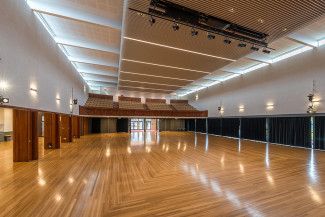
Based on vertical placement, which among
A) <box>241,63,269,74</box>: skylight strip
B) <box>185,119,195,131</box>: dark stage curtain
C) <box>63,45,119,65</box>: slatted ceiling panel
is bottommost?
<box>185,119,195,131</box>: dark stage curtain

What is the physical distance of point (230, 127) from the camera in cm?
1633

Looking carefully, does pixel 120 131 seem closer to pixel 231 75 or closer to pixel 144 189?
pixel 231 75

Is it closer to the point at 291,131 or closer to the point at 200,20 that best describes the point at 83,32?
the point at 200,20

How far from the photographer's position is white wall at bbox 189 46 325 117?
352 inches

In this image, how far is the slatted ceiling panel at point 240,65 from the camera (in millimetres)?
11664

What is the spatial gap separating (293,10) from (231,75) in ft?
35.0

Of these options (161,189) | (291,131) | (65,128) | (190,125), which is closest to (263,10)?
(161,189)

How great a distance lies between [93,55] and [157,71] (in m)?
3.83

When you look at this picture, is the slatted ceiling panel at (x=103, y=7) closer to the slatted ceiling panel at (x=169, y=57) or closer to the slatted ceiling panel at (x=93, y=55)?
the slatted ceiling panel at (x=169, y=57)

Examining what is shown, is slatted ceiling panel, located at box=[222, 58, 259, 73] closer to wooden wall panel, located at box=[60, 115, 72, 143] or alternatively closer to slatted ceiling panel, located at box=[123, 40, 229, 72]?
slatted ceiling panel, located at box=[123, 40, 229, 72]

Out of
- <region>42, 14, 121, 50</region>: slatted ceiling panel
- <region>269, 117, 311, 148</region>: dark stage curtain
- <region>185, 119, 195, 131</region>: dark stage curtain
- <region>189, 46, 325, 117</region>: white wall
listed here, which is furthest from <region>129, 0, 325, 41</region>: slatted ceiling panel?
<region>185, 119, 195, 131</region>: dark stage curtain

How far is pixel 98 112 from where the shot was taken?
16.3m

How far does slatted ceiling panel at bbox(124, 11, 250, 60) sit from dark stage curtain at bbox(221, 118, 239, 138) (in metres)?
9.11

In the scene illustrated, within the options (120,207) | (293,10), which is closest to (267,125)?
(293,10)
